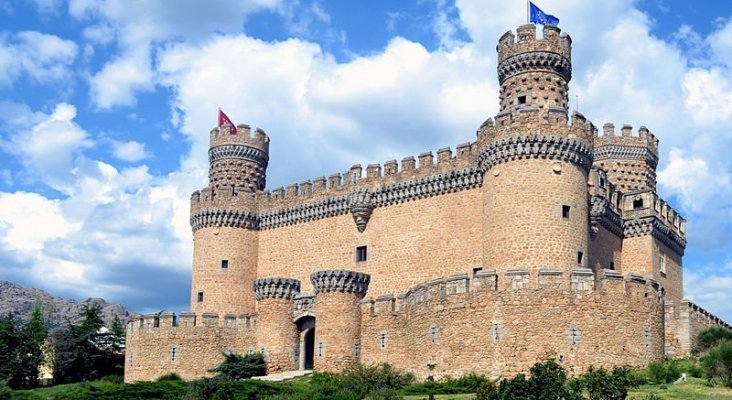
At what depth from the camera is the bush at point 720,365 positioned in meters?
26.7

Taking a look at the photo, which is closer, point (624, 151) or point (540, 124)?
point (540, 124)

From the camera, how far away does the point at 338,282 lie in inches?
1422

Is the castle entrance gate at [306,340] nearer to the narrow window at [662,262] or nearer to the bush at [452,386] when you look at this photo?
the bush at [452,386]

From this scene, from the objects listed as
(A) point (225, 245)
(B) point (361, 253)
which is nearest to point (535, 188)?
(B) point (361, 253)

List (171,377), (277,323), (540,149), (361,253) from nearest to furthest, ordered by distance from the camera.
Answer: (540,149) → (277,323) → (171,377) → (361,253)

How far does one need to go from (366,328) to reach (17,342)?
24.7 meters

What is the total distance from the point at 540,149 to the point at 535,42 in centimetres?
535

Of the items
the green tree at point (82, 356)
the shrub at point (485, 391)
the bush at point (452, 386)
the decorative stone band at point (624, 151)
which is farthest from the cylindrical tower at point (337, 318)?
Result: the green tree at point (82, 356)

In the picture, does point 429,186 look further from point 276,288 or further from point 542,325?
point 542,325

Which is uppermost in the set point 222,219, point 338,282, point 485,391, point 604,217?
point 222,219

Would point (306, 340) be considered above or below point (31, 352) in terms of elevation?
above

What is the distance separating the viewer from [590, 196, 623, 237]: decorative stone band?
37906 millimetres

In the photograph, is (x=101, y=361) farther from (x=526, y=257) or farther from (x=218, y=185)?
(x=526, y=257)

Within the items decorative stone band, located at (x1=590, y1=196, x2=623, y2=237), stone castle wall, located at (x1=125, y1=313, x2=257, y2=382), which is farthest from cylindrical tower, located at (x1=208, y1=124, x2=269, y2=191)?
decorative stone band, located at (x1=590, y1=196, x2=623, y2=237)
